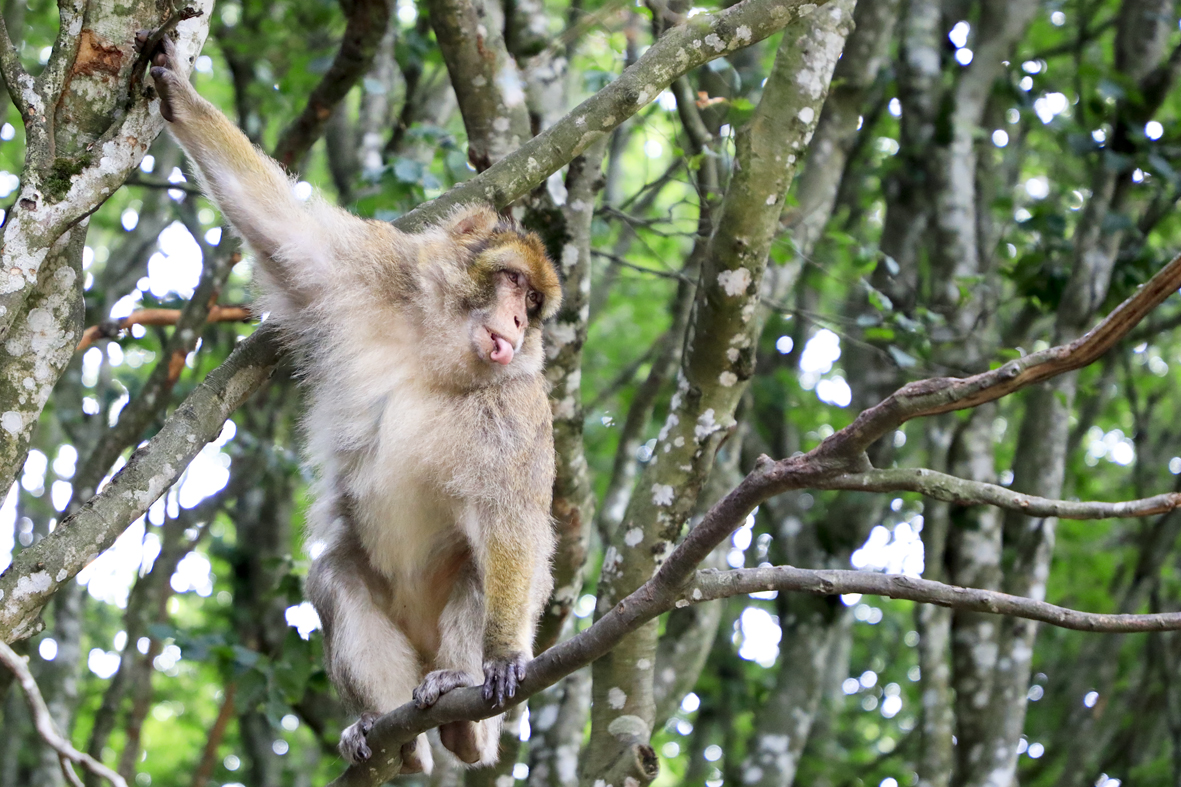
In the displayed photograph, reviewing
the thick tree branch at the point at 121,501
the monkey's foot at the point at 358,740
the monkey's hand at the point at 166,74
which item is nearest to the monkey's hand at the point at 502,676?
the monkey's foot at the point at 358,740

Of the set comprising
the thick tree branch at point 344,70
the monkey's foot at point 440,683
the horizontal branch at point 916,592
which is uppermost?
the thick tree branch at point 344,70

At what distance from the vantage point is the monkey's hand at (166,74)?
13.4 feet

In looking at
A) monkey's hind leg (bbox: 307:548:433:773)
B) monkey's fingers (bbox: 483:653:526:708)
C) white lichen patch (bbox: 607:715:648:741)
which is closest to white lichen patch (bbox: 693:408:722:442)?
white lichen patch (bbox: 607:715:648:741)

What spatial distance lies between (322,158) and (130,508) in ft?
40.2

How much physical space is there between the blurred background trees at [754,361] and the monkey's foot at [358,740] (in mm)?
1143

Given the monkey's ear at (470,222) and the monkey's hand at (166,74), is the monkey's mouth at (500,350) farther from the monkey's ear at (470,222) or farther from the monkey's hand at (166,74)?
the monkey's hand at (166,74)

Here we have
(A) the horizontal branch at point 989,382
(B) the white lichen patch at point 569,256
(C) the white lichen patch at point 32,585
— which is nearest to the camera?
(A) the horizontal branch at point 989,382

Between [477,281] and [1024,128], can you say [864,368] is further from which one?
[477,281]

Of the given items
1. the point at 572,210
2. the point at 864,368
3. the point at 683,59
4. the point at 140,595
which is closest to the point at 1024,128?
the point at 864,368

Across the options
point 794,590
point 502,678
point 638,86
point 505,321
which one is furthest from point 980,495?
point 505,321

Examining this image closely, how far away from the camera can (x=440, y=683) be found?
197 inches

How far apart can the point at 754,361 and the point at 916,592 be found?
8.41ft

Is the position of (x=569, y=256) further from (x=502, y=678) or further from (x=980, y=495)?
(x=980, y=495)

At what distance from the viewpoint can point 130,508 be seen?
3914mm
